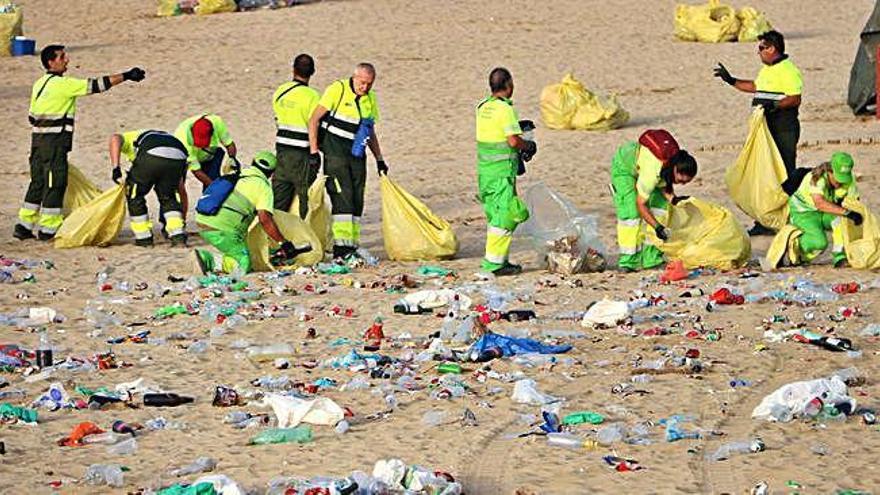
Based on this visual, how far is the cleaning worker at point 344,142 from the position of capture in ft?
40.8

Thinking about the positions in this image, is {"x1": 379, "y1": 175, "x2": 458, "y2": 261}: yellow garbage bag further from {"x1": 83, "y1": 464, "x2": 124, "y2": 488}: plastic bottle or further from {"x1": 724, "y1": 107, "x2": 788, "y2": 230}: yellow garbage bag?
{"x1": 83, "y1": 464, "x2": 124, "y2": 488}: plastic bottle

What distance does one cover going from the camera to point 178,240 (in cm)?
1345

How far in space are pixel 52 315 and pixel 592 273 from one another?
363cm

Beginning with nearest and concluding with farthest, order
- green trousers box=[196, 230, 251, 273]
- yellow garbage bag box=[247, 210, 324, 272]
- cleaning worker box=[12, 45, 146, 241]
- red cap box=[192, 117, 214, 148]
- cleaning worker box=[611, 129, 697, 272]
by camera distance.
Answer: cleaning worker box=[611, 129, 697, 272]
green trousers box=[196, 230, 251, 273]
yellow garbage bag box=[247, 210, 324, 272]
red cap box=[192, 117, 214, 148]
cleaning worker box=[12, 45, 146, 241]

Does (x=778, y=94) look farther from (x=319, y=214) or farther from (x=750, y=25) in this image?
(x=750, y=25)

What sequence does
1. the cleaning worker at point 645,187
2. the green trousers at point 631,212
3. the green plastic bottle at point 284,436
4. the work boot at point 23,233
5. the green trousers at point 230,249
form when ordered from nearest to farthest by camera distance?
the green plastic bottle at point 284,436 → the cleaning worker at point 645,187 → the green trousers at point 631,212 → the green trousers at point 230,249 → the work boot at point 23,233

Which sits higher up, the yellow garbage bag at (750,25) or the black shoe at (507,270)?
the yellow garbage bag at (750,25)

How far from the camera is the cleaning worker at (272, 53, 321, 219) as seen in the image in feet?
42.1

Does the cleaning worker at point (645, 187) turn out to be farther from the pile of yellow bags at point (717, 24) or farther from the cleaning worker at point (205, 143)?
the pile of yellow bags at point (717, 24)

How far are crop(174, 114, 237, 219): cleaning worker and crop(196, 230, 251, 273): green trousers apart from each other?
983 millimetres

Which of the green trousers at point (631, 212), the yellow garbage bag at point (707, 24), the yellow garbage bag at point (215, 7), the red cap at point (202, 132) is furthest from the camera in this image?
the yellow garbage bag at point (215, 7)

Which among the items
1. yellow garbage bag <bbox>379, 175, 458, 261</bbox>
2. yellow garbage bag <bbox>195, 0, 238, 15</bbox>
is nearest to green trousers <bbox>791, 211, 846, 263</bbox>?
yellow garbage bag <bbox>379, 175, 458, 261</bbox>

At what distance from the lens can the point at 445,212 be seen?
1487 cm

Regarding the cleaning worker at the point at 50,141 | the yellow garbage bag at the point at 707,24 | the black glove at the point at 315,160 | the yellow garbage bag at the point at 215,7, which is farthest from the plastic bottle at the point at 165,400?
the yellow garbage bag at the point at 215,7
